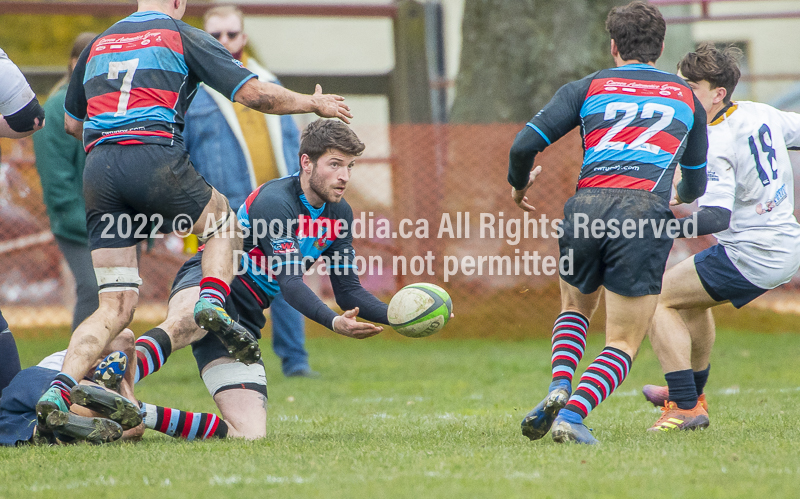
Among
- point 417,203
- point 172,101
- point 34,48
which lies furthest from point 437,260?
point 34,48

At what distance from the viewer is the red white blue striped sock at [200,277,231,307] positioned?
4129 mm

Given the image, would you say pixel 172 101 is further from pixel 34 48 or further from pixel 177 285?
pixel 34 48

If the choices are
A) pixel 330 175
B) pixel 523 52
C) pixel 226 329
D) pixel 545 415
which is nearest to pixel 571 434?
pixel 545 415

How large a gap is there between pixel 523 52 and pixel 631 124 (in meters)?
7.09

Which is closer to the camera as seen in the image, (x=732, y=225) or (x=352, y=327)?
(x=352, y=327)

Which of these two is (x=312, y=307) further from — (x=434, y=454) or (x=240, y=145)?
(x=240, y=145)

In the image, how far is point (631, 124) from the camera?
411 cm

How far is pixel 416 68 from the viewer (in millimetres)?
11031

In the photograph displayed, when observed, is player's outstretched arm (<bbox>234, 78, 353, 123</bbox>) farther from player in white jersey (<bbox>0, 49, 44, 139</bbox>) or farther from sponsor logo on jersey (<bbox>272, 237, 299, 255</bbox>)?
player in white jersey (<bbox>0, 49, 44, 139</bbox>)

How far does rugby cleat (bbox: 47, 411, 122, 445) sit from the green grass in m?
0.07

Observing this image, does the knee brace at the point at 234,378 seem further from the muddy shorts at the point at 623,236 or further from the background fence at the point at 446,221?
the background fence at the point at 446,221

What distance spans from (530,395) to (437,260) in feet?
12.5

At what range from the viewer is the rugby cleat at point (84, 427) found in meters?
3.72

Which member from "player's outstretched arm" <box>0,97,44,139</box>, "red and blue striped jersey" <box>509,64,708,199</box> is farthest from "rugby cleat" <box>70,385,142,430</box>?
"red and blue striped jersey" <box>509,64,708,199</box>
